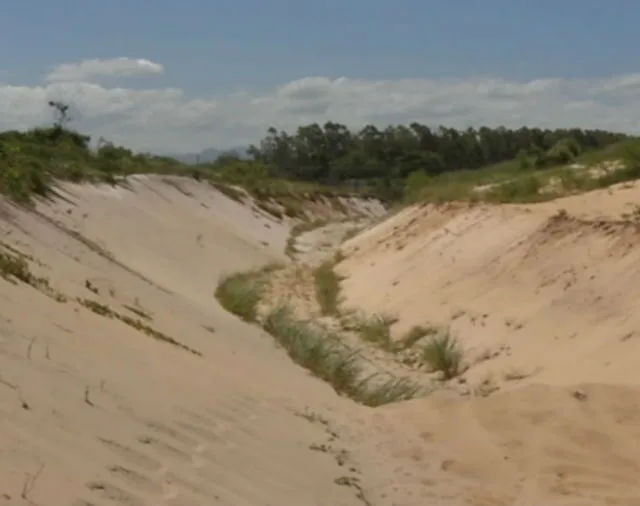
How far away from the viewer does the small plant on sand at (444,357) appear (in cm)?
1289

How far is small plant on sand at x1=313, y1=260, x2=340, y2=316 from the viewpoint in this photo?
19.7 meters

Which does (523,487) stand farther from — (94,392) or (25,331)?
(25,331)

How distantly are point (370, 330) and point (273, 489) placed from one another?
10034 millimetres

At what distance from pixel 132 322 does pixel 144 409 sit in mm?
5322

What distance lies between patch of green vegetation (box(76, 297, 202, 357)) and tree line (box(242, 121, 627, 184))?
69581mm

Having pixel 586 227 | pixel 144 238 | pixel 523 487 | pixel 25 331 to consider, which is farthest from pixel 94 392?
pixel 144 238

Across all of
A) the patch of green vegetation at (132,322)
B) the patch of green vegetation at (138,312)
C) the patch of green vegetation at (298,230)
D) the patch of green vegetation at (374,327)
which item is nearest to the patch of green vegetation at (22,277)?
the patch of green vegetation at (132,322)

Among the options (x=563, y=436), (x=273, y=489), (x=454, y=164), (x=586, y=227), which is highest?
(x=454, y=164)

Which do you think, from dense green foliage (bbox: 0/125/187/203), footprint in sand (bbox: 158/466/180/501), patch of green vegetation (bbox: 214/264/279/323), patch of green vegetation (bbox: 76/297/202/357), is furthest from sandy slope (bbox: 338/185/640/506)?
dense green foliage (bbox: 0/125/187/203)

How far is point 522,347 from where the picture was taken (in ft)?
43.2

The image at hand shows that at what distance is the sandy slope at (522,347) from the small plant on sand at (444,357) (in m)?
0.21

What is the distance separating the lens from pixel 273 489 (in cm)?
650

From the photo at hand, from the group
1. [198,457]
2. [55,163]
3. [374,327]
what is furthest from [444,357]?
[55,163]

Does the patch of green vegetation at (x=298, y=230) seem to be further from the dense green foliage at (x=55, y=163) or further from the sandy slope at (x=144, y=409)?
the sandy slope at (x=144, y=409)
